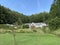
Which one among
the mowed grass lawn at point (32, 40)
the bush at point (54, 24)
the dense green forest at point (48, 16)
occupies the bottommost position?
the mowed grass lawn at point (32, 40)

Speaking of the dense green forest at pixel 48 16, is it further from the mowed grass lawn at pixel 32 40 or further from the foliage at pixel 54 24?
the mowed grass lawn at pixel 32 40

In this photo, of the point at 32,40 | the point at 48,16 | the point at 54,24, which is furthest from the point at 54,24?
the point at 48,16

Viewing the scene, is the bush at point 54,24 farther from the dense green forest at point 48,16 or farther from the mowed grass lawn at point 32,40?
the mowed grass lawn at point 32,40

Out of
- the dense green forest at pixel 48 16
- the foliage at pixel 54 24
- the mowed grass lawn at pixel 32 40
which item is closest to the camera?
the mowed grass lawn at pixel 32 40

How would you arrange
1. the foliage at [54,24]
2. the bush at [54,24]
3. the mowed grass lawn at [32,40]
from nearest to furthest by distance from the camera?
the mowed grass lawn at [32,40] → the bush at [54,24] → the foliage at [54,24]

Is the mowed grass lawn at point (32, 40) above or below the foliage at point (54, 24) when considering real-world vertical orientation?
below

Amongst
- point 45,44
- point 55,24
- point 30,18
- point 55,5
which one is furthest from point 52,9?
point 45,44

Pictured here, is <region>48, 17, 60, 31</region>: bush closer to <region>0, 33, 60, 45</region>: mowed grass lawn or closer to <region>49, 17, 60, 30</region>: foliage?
<region>49, 17, 60, 30</region>: foliage

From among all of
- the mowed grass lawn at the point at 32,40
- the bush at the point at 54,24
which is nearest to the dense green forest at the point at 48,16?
the bush at the point at 54,24

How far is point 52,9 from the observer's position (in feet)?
128

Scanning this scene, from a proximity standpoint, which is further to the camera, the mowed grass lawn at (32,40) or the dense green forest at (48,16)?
the dense green forest at (48,16)

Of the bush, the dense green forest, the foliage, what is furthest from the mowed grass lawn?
the dense green forest

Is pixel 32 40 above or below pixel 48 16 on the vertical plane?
below

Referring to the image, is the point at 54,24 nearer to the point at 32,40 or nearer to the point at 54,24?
the point at 54,24
